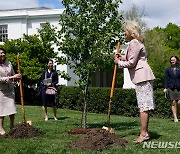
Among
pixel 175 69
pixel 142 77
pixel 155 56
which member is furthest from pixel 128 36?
pixel 155 56

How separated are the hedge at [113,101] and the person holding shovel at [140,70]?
25.7 ft

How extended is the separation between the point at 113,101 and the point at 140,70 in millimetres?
9503

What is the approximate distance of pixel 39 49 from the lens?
76.0 feet

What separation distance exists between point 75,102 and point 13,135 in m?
10.8

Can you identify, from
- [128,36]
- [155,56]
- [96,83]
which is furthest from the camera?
[155,56]

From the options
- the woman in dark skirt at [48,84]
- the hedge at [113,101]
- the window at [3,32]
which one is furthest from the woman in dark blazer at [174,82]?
the window at [3,32]

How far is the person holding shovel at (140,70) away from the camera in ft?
23.2

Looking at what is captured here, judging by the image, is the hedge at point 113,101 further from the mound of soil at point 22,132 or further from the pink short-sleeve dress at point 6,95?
the pink short-sleeve dress at point 6,95

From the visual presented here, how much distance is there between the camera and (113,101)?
1656cm

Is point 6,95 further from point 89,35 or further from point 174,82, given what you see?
point 174,82

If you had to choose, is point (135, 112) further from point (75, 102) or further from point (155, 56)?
point (155, 56)

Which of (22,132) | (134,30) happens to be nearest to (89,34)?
(134,30)

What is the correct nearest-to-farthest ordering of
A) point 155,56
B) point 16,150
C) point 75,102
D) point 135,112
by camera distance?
point 16,150
point 135,112
point 75,102
point 155,56

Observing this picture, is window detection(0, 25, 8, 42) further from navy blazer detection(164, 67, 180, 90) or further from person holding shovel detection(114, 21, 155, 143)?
person holding shovel detection(114, 21, 155, 143)
